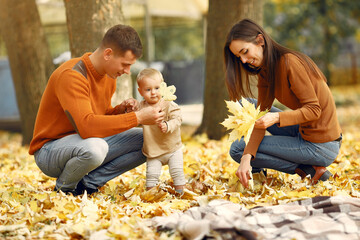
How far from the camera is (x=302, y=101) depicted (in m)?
3.31

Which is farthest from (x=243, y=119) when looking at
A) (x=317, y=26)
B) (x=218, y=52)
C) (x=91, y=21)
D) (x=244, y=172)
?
(x=317, y=26)

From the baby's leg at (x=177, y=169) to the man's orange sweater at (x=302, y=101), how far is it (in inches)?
21.0

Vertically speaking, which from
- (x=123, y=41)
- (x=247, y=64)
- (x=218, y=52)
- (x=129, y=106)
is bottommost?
(x=218, y=52)

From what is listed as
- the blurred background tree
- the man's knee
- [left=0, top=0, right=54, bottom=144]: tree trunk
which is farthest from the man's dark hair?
the blurred background tree

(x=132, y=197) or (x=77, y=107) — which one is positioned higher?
(x=77, y=107)

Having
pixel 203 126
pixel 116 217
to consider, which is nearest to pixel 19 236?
pixel 116 217

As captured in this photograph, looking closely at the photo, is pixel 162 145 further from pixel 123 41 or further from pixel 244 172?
pixel 123 41

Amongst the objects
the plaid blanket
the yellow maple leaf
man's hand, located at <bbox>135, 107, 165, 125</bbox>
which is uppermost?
the yellow maple leaf

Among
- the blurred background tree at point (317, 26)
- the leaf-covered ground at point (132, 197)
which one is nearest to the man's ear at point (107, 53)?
the leaf-covered ground at point (132, 197)

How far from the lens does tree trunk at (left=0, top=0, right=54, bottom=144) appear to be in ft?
21.4

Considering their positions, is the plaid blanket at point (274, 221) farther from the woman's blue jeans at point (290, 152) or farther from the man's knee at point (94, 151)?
the man's knee at point (94, 151)

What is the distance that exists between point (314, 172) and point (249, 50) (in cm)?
117

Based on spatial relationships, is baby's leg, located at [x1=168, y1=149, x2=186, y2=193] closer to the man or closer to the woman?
the man

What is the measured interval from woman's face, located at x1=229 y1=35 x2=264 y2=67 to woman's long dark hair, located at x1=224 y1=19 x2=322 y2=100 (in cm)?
2
